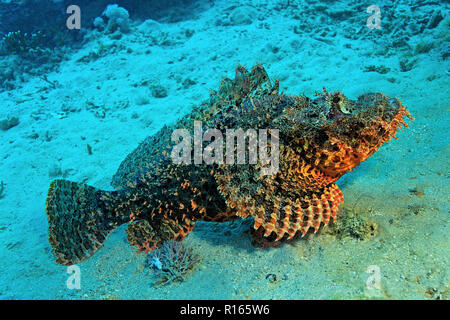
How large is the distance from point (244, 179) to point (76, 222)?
2.31 metres

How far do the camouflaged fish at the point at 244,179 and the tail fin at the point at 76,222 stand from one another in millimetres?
11

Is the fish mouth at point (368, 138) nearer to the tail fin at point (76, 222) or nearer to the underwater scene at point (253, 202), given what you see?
the underwater scene at point (253, 202)

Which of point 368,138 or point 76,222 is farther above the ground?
point 368,138

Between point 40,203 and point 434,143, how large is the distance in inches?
A: 288

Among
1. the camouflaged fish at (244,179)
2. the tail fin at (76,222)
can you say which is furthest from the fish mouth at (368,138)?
the tail fin at (76,222)

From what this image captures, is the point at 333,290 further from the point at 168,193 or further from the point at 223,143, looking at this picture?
the point at 168,193

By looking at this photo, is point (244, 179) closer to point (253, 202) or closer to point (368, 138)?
point (253, 202)

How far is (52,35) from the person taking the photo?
567 inches

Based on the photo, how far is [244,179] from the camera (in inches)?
113

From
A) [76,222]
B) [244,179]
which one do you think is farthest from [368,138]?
[76,222]

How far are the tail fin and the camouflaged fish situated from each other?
0.4 inches

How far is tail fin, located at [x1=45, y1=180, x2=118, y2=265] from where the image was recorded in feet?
11.5

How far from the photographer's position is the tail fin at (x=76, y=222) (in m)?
3.51
